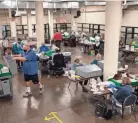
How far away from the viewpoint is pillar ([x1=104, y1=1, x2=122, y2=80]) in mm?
5344

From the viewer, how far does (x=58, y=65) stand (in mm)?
7961

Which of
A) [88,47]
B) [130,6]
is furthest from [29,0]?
[130,6]

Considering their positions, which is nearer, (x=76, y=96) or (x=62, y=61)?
(x=76, y=96)

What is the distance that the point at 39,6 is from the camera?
9.99 m

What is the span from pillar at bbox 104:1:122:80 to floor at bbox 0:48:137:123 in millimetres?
1059

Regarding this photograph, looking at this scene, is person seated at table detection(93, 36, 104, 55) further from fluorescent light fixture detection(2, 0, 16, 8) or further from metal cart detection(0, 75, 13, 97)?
metal cart detection(0, 75, 13, 97)

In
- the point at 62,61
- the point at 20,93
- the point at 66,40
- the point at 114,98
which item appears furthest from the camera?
the point at 66,40

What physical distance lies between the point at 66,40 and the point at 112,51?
10.4m

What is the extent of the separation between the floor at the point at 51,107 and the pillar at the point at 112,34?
1.06 metres

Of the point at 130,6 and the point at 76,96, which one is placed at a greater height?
the point at 130,6

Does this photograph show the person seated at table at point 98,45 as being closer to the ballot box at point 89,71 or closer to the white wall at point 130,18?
the white wall at point 130,18

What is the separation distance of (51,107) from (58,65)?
2822 millimetres

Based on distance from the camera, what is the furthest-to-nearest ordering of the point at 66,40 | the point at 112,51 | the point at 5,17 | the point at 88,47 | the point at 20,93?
the point at 5,17 < the point at 66,40 < the point at 88,47 < the point at 20,93 < the point at 112,51

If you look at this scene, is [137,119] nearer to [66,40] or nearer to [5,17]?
[66,40]
